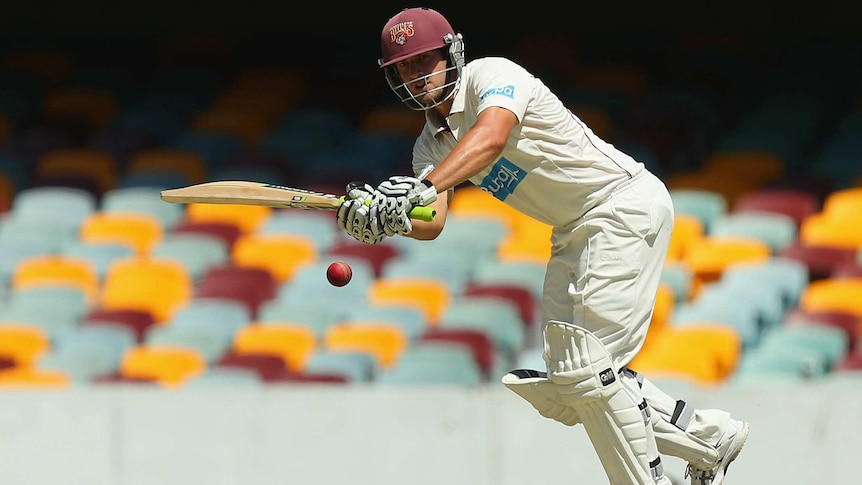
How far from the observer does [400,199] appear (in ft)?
12.6

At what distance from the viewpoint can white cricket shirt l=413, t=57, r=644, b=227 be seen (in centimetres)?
416

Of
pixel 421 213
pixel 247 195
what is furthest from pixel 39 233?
pixel 421 213

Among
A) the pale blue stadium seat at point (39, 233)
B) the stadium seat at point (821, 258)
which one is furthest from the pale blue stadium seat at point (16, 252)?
the stadium seat at point (821, 258)

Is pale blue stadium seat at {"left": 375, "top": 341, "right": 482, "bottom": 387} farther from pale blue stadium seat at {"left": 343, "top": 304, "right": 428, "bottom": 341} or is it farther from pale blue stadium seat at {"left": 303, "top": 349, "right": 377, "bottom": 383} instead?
pale blue stadium seat at {"left": 343, "top": 304, "right": 428, "bottom": 341}

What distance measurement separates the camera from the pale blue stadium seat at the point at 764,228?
791 cm

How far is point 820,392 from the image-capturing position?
17.4 feet

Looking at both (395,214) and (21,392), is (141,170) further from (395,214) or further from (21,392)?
(395,214)

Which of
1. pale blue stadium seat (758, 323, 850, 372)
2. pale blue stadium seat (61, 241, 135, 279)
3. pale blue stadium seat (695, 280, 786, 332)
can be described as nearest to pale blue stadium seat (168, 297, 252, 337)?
pale blue stadium seat (61, 241, 135, 279)

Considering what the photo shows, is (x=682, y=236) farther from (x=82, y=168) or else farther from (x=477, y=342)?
(x=82, y=168)

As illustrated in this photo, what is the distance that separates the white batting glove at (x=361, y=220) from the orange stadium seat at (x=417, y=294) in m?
3.68

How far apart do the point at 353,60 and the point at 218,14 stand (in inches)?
45.3

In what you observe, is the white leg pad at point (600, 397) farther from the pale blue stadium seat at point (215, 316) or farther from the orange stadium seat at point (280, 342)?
the pale blue stadium seat at point (215, 316)

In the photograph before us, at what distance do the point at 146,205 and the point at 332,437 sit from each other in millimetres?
3710

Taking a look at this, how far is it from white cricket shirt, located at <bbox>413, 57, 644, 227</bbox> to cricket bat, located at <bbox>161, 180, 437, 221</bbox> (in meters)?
0.46
